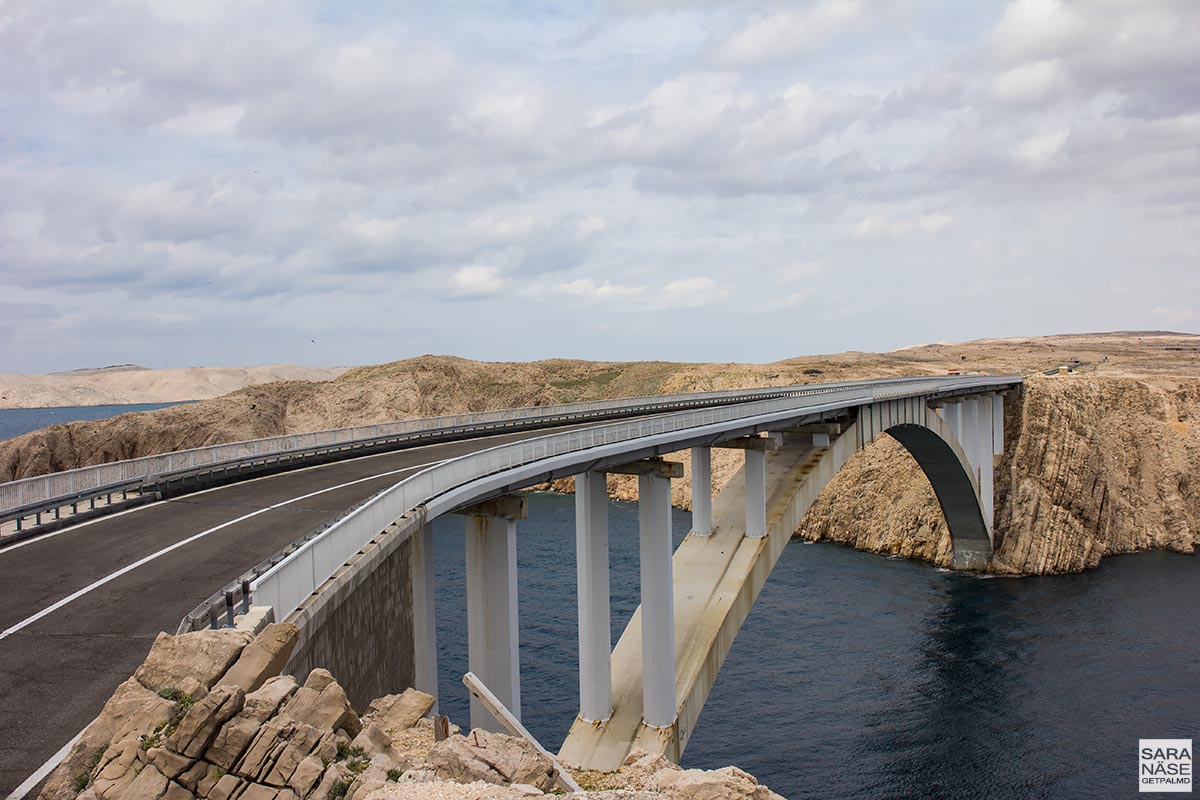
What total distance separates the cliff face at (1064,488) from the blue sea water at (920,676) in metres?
4.32

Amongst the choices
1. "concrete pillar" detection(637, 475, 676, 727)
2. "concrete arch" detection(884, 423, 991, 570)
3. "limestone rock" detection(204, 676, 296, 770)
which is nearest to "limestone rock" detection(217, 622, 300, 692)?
"limestone rock" detection(204, 676, 296, 770)

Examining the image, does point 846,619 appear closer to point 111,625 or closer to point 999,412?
point 999,412

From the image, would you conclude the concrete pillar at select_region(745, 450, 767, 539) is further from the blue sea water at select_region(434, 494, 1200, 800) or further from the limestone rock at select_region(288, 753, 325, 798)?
the limestone rock at select_region(288, 753, 325, 798)

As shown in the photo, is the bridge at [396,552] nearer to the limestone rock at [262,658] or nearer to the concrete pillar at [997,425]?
the limestone rock at [262,658]

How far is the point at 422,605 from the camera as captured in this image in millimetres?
19344

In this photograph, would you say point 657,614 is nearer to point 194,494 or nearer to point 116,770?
point 194,494

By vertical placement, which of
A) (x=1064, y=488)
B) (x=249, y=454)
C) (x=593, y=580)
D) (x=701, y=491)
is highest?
(x=249, y=454)

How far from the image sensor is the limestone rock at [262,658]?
30.3 ft

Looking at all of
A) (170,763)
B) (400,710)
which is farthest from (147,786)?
(400,710)

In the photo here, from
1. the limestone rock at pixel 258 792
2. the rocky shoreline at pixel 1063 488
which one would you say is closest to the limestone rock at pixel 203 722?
the limestone rock at pixel 258 792

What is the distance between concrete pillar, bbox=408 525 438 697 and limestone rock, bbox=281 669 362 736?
379 inches

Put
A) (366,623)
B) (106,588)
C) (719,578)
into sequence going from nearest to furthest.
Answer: (106,588) < (366,623) < (719,578)

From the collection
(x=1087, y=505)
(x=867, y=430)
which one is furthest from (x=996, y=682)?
(x=1087, y=505)

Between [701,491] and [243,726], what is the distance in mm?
26501
